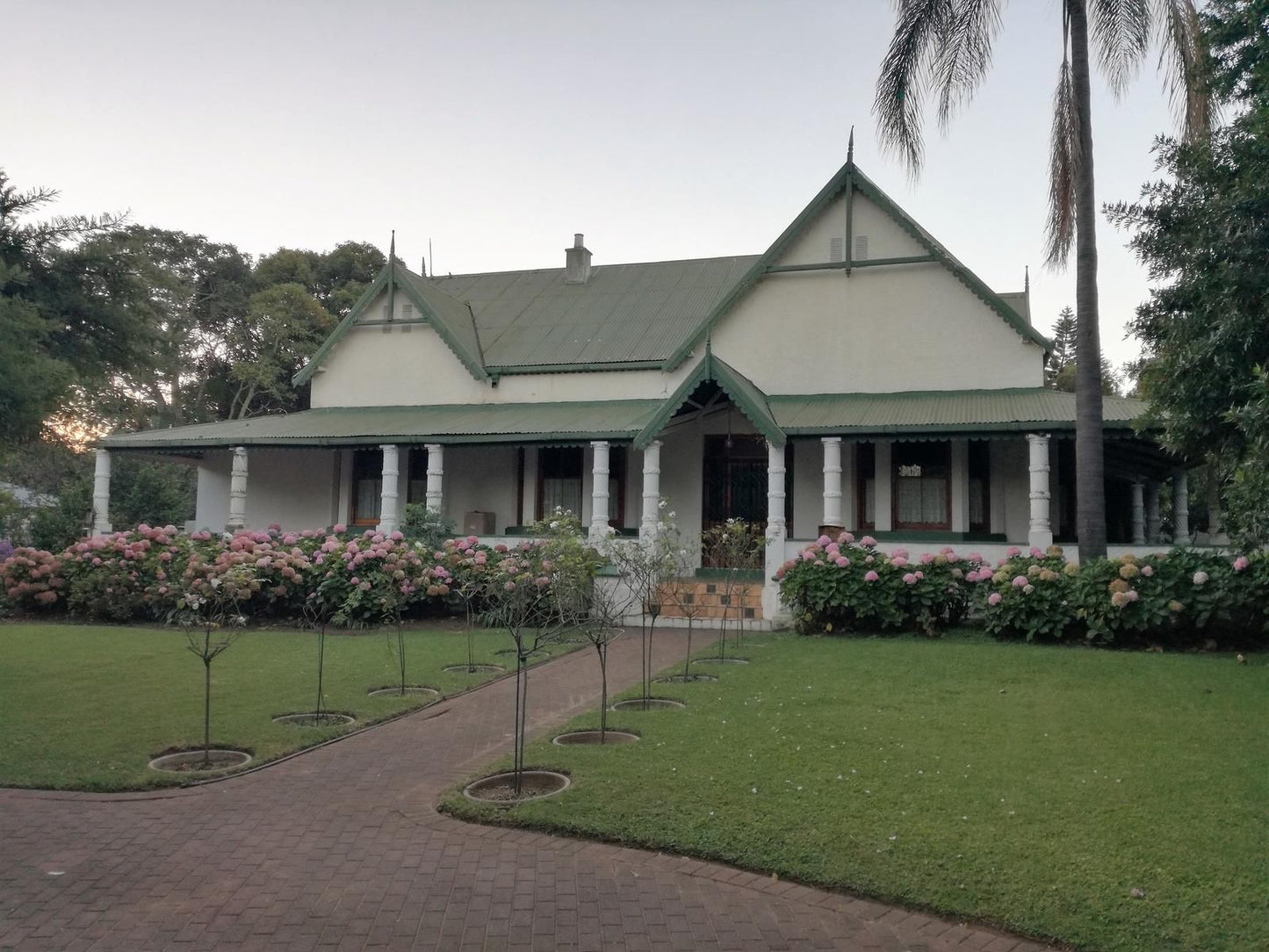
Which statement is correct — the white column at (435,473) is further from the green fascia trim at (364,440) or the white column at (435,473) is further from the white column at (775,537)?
the white column at (775,537)

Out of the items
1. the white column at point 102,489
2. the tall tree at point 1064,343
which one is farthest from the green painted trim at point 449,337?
the tall tree at point 1064,343

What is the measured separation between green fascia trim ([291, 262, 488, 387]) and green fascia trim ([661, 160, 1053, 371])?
452 centimetres

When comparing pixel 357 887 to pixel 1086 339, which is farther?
pixel 1086 339

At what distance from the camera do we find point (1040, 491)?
15578mm

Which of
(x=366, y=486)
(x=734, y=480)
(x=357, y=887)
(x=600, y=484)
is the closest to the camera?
(x=357, y=887)

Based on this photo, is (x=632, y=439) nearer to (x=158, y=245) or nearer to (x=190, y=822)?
(x=190, y=822)

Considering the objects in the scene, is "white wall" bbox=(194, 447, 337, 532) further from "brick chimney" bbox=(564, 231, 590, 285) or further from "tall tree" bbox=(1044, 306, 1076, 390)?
"tall tree" bbox=(1044, 306, 1076, 390)

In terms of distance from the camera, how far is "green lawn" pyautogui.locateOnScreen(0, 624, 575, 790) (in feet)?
24.3

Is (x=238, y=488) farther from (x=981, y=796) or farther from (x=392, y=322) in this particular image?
(x=981, y=796)

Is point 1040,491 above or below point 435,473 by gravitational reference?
below

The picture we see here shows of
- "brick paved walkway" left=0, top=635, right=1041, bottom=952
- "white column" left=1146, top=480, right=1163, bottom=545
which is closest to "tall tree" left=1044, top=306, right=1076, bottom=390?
"white column" left=1146, top=480, right=1163, bottom=545

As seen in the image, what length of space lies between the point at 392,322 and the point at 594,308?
4.68 m

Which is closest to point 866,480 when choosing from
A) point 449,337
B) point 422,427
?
point 422,427

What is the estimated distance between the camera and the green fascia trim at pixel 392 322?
21.3 meters
